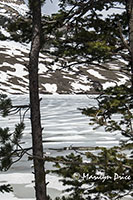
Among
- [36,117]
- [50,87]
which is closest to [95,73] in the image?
[50,87]

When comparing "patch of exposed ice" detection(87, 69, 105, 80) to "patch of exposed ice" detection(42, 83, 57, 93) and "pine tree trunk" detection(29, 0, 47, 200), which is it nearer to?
"patch of exposed ice" detection(42, 83, 57, 93)

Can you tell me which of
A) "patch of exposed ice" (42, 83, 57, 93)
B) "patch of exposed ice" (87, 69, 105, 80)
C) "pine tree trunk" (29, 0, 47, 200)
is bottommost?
"pine tree trunk" (29, 0, 47, 200)

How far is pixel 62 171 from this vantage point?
4.38 metres

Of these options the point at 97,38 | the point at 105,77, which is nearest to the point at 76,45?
the point at 97,38

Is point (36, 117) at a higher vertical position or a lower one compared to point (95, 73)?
lower

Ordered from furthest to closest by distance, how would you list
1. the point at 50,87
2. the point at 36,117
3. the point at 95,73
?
the point at 95,73, the point at 50,87, the point at 36,117

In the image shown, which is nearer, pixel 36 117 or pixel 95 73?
pixel 36 117

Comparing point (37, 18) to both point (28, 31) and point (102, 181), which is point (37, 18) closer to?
point (28, 31)

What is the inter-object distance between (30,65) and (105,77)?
4914 inches

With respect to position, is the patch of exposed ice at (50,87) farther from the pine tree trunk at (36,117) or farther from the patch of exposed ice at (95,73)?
the pine tree trunk at (36,117)

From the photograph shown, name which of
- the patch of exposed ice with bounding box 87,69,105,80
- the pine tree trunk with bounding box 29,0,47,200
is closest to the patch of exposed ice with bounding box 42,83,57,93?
the patch of exposed ice with bounding box 87,69,105,80

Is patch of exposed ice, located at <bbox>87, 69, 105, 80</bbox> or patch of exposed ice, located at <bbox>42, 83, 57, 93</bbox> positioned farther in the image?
patch of exposed ice, located at <bbox>87, 69, 105, 80</bbox>

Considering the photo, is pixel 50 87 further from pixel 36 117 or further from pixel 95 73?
pixel 36 117

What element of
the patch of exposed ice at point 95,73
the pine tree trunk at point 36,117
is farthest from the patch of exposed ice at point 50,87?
the pine tree trunk at point 36,117
